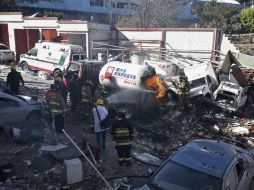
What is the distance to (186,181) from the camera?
6.29m

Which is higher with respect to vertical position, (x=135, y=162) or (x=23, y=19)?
(x=23, y=19)

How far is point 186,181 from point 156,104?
793 centimetres

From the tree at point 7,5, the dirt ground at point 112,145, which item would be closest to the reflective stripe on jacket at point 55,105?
the dirt ground at point 112,145

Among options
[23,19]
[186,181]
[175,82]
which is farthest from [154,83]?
[23,19]

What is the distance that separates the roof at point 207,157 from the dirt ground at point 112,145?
3.04 feet

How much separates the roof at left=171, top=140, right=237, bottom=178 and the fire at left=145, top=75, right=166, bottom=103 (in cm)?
648

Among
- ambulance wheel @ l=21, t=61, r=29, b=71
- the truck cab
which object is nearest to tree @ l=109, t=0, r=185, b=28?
ambulance wheel @ l=21, t=61, r=29, b=71

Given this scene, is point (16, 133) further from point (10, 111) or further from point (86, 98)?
point (86, 98)

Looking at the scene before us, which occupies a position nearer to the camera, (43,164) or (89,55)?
(43,164)

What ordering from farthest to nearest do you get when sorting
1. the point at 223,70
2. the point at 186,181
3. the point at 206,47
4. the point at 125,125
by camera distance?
the point at 206,47
the point at 223,70
the point at 125,125
the point at 186,181

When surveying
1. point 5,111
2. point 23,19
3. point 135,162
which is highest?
point 23,19

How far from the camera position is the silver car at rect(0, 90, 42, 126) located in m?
11.4

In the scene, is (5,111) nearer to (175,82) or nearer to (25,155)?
(25,155)

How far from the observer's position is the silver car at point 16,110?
11406 mm
